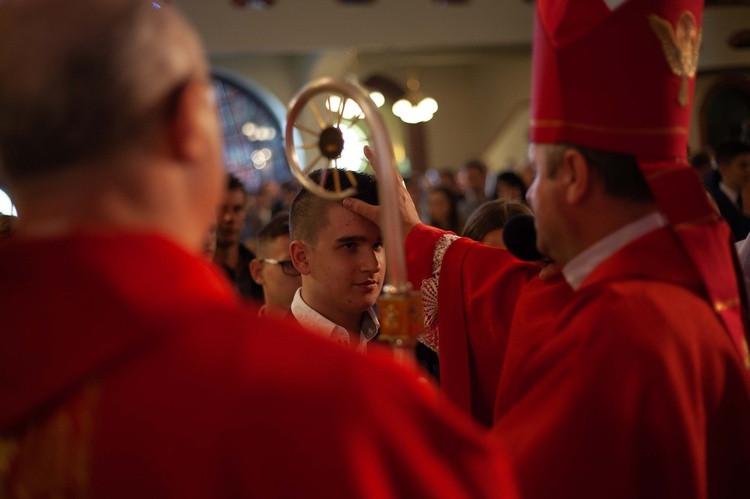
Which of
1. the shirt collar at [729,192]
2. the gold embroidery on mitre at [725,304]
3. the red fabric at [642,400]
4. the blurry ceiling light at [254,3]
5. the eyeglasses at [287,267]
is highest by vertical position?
the blurry ceiling light at [254,3]

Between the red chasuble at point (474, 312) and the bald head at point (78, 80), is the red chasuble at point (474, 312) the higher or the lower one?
the lower one

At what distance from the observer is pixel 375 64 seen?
1620 centimetres

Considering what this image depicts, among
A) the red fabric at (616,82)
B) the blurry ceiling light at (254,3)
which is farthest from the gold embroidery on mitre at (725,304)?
the blurry ceiling light at (254,3)

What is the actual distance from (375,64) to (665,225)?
591 inches

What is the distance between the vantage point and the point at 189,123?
1.00m

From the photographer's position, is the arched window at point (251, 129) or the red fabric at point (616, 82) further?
the arched window at point (251, 129)

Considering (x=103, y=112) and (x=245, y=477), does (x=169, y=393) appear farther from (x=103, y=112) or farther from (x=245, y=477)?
(x=103, y=112)

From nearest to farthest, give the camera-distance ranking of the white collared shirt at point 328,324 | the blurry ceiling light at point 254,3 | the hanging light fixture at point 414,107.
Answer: the white collared shirt at point 328,324
the blurry ceiling light at point 254,3
the hanging light fixture at point 414,107

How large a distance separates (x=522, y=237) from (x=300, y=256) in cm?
97

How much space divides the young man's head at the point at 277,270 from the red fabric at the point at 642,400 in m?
1.84

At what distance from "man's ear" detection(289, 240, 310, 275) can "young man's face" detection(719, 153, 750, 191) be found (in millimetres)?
4636

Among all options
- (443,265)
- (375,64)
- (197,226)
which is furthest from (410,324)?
(375,64)

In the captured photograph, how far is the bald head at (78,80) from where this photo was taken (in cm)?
95

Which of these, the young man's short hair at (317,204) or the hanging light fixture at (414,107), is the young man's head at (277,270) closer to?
the young man's short hair at (317,204)
